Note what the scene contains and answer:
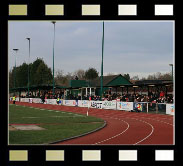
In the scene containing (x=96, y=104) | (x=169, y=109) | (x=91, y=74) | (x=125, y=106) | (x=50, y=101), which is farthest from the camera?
(x=91, y=74)

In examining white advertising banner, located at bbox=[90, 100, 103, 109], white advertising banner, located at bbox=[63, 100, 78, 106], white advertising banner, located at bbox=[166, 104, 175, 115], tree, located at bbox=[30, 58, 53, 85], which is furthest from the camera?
tree, located at bbox=[30, 58, 53, 85]

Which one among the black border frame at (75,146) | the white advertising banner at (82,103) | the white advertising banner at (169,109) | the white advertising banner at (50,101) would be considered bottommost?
the white advertising banner at (50,101)

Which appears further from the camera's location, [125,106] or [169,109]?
[125,106]

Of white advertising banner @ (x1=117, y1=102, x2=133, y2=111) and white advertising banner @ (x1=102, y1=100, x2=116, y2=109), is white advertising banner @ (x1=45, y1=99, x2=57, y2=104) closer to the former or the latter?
white advertising banner @ (x1=102, y1=100, x2=116, y2=109)

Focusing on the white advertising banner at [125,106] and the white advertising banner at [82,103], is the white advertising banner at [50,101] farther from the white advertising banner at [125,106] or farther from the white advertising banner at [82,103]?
the white advertising banner at [125,106]

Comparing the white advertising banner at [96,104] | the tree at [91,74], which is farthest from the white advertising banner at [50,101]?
the tree at [91,74]

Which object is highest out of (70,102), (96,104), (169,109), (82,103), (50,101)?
(169,109)

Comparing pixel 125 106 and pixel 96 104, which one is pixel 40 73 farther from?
pixel 125 106

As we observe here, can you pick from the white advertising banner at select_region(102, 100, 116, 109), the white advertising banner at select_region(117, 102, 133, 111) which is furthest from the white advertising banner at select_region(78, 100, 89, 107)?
the white advertising banner at select_region(117, 102, 133, 111)

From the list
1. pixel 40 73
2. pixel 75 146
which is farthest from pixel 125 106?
→ pixel 40 73

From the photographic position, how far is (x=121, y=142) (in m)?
13.4

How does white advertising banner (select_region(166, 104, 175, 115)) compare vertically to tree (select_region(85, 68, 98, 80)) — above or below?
below

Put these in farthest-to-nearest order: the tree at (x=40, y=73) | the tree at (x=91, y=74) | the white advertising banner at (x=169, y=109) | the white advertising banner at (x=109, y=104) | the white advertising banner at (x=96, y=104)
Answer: the tree at (x=91, y=74) < the tree at (x=40, y=73) < the white advertising banner at (x=96, y=104) < the white advertising banner at (x=109, y=104) < the white advertising banner at (x=169, y=109)

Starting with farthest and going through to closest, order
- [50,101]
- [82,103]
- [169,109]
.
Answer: [50,101] → [82,103] → [169,109]
